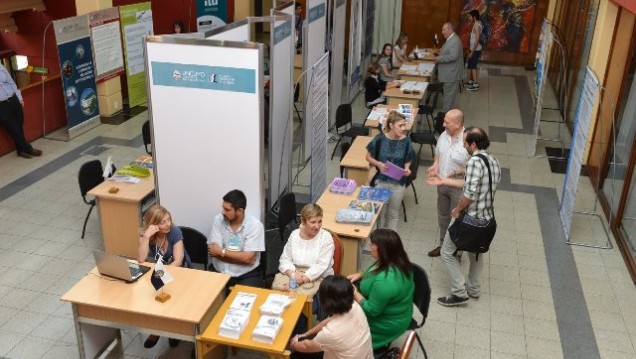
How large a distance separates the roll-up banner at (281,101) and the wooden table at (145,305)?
2.48 m

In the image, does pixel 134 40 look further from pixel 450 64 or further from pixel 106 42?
pixel 450 64

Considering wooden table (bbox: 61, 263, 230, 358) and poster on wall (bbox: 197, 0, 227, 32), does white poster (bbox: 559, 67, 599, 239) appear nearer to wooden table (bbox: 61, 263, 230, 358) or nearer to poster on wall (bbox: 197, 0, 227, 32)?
wooden table (bbox: 61, 263, 230, 358)

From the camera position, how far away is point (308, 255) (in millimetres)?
5035

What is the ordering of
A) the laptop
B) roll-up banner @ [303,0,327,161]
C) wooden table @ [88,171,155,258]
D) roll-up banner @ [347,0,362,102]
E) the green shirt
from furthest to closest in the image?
1. roll-up banner @ [347,0,362,102]
2. roll-up banner @ [303,0,327,161]
3. wooden table @ [88,171,155,258]
4. the laptop
5. the green shirt

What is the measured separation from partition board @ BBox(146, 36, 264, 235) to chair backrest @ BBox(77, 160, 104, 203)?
154 centimetres

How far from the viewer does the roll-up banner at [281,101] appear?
6.41 meters

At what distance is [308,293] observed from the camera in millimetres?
4891

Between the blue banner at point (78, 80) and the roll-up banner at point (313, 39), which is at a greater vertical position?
the roll-up banner at point (313, 39)

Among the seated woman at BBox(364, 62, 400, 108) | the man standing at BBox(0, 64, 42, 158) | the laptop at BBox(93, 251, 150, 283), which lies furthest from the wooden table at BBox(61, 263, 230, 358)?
the seated woman at BBox(364, 62, 400, 108)

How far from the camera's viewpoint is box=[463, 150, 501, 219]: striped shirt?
518 centimetres

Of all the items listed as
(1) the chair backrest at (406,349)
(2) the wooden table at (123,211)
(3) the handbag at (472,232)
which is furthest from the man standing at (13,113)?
(1) the chair backrest at (406,349)

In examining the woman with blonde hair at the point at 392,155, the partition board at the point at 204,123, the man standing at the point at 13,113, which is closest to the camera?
the partition board at the point at 204,123

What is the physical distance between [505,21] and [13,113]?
12.3 m

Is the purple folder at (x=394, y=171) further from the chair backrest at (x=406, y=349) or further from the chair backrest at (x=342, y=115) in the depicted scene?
the chair backrest at (x=342, y=115)
